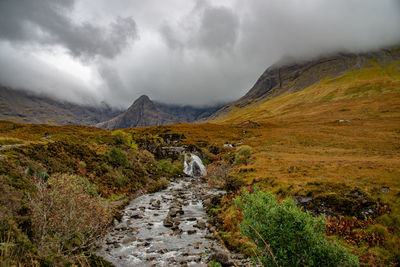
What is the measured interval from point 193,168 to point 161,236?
83.8 ft

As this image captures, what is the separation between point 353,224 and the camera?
33.7 ft

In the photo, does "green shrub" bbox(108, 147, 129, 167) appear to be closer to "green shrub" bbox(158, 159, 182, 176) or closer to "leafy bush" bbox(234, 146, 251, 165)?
"green shrub" bbox(158, 159, 182, 176)

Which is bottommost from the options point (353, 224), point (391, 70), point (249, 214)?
point (353, 224)

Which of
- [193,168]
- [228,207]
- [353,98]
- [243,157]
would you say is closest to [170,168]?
[193,168]

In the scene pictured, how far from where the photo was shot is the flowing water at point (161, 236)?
→ 34.8 ft

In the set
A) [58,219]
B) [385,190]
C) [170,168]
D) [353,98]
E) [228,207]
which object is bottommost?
[170,168]

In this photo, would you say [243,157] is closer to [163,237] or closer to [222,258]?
[163,237]

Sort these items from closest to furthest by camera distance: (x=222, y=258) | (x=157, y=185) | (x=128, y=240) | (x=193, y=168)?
(x=222, y=258) → (x=128, y=240) → (x=157, y=185) → (x=193, y=168)

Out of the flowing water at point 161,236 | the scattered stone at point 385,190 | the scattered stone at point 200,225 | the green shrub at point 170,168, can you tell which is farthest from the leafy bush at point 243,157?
the scattered stone at point 385,190

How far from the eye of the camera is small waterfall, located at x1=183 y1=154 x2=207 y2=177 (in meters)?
38.2

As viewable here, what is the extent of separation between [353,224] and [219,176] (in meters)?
23.4

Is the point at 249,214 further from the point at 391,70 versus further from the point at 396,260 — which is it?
the point at 391,70

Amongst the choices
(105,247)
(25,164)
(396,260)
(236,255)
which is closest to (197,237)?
(236,255)

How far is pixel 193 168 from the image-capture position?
→ 38938 millimetres
